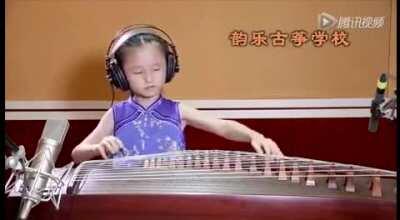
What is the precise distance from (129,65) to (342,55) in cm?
58

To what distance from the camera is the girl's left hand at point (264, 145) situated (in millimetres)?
1406

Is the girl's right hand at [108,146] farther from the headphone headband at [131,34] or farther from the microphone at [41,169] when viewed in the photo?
the microphone at [41,169]

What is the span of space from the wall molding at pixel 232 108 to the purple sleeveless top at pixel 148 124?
49 millimetres

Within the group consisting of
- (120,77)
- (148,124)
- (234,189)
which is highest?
(120,77)

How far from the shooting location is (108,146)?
4.56 feet

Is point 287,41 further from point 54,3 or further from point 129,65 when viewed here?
point 54,3

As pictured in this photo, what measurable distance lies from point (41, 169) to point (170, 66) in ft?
2.03

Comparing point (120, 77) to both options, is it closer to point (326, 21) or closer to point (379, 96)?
point (326, 21)

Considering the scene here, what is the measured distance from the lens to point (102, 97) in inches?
56.7

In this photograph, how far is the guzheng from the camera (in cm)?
97

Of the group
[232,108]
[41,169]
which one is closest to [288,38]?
[232,108]

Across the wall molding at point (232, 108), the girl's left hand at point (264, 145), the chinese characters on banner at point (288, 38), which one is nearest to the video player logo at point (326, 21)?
the chinese characters on banner at point (288, 38)

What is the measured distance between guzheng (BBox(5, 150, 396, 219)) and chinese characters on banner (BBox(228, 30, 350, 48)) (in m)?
0.36

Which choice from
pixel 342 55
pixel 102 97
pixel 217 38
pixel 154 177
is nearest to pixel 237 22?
pixel 217 38
